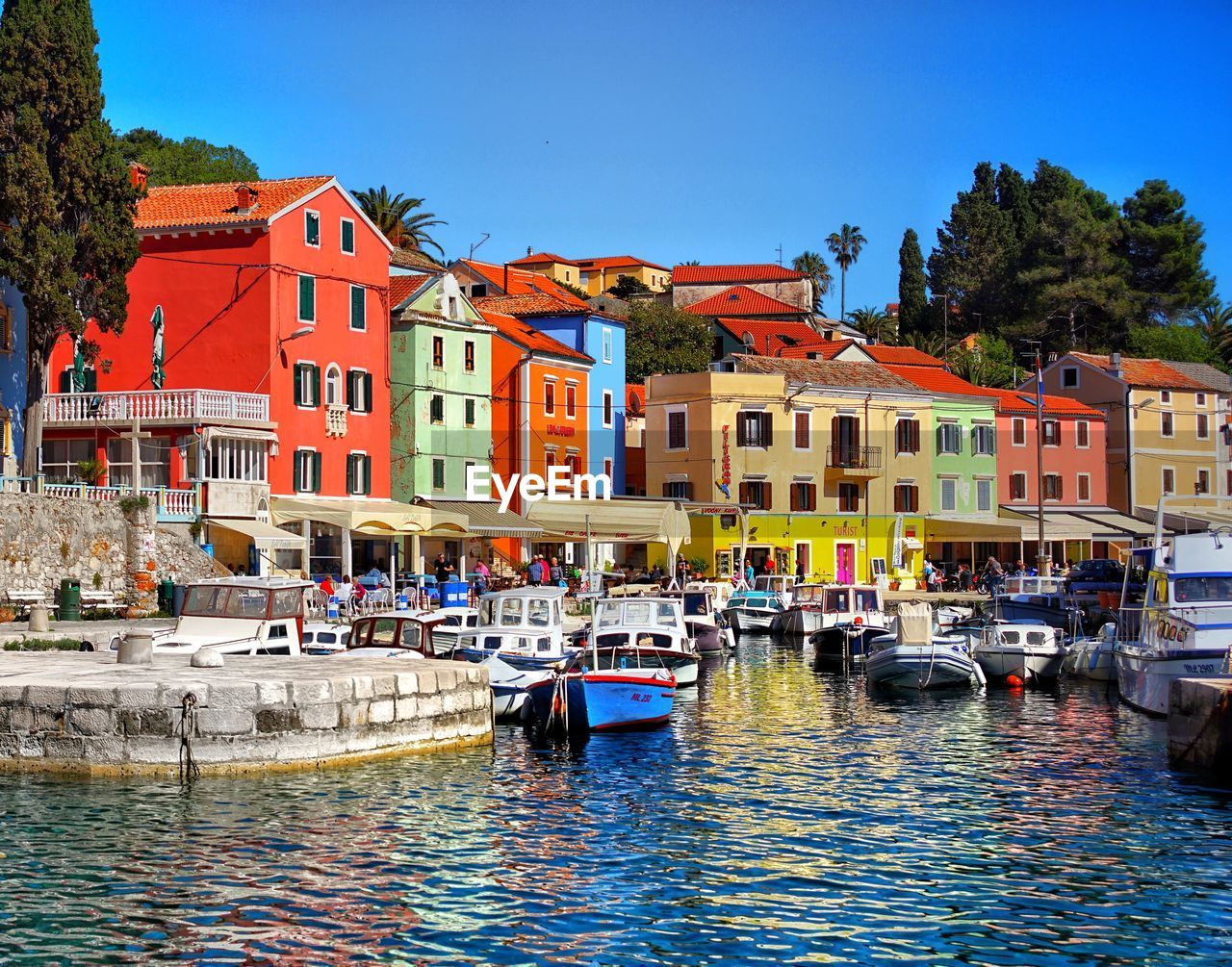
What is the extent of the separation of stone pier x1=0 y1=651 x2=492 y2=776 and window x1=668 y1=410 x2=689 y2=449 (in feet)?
178

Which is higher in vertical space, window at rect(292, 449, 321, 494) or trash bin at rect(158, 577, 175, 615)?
window at rect(292, 449, 321, 494)

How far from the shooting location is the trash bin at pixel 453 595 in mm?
49500

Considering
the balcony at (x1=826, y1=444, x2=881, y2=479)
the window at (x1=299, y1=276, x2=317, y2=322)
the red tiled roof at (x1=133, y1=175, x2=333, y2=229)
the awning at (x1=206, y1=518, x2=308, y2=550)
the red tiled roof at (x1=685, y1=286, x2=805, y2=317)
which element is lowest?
the awning at (x1=206, y1=518, x2=308, y2=550)

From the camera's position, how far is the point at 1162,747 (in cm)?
Answer: 2864

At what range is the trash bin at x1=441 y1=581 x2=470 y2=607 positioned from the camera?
4950cm

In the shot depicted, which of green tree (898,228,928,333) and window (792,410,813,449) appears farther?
green tree (898,228,928,333)

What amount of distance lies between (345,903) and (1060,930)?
7.41 meters

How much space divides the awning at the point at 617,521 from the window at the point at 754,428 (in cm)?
1319

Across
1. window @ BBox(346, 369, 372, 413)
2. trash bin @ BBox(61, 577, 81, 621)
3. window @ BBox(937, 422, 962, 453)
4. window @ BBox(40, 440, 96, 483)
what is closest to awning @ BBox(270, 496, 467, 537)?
window @ BBox(346, 369, 372, 413)

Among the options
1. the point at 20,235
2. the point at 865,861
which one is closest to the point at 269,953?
the point at 865,861

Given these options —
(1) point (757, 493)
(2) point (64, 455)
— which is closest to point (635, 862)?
(2) point (64, 455)

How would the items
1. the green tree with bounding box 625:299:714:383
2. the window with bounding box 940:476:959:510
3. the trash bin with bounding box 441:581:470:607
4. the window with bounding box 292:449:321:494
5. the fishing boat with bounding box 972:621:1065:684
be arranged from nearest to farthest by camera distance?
1. the fishing boat with bounding box 972:621:1065:684
2. the trash bin with bounding box 441:581:470:607
3. the window with bounding box 292:449:321:494
4. the window with bounding box 940:476:959:510
5. the green tree with bounding box 625:299:714:383

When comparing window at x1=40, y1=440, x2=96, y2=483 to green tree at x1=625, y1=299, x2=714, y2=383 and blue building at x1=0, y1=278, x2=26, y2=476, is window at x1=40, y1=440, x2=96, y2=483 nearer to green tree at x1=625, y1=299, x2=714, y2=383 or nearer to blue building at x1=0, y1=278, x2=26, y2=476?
blue building at x1=0, y1=278, x2=26, y2=476

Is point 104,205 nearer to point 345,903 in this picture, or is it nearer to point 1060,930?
point 345,903
